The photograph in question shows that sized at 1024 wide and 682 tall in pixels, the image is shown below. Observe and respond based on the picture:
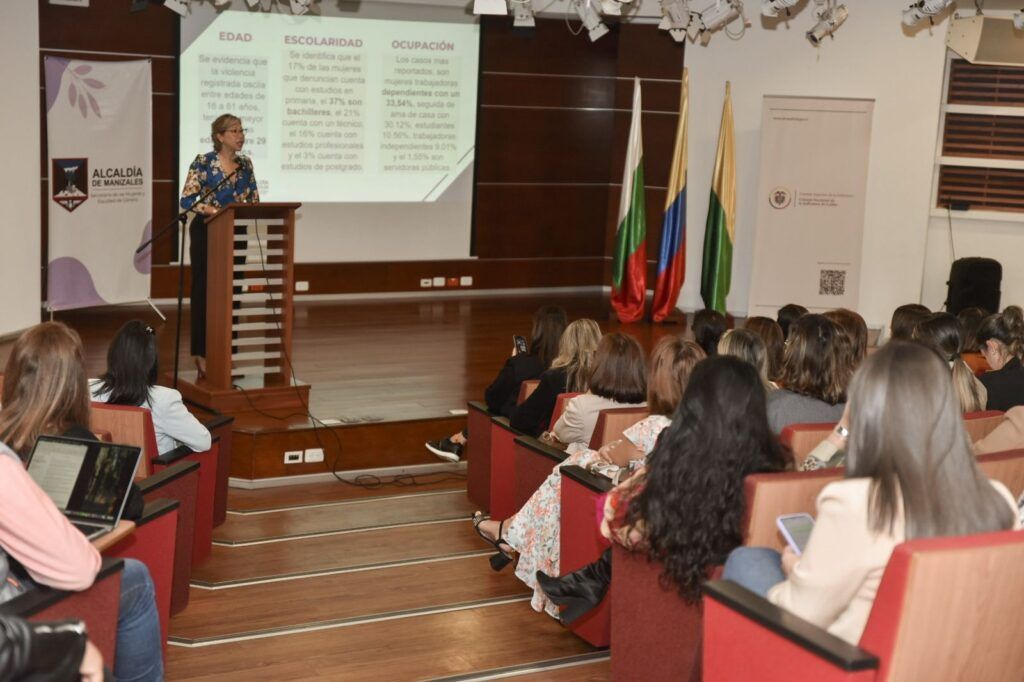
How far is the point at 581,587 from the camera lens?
3703 millimetres

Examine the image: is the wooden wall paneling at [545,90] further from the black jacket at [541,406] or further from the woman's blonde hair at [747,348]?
the woman's blonde hair at [747,348]

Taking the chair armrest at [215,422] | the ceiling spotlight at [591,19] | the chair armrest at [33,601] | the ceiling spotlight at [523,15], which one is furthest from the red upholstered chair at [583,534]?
the ceiling spotlight at [591,19]

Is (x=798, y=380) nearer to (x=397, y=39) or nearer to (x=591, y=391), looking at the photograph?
(x=591, y=391)

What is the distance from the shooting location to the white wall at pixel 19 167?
7.71 m

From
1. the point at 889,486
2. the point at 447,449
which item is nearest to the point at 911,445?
the point at 889,486

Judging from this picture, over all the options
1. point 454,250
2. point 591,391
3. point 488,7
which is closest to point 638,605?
point 591,391

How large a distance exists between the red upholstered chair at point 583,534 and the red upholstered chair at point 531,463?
31 cm

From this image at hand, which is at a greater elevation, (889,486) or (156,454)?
(889,486)

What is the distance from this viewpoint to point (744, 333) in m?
4.28

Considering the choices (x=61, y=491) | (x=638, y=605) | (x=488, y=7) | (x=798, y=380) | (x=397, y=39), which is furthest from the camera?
(x=397, y=39)

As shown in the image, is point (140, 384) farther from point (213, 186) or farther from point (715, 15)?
point (715, 15)

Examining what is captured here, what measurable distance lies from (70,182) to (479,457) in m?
4.39

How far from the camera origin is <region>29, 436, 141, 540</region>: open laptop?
108 inches

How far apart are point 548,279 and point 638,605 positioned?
26.2ft
